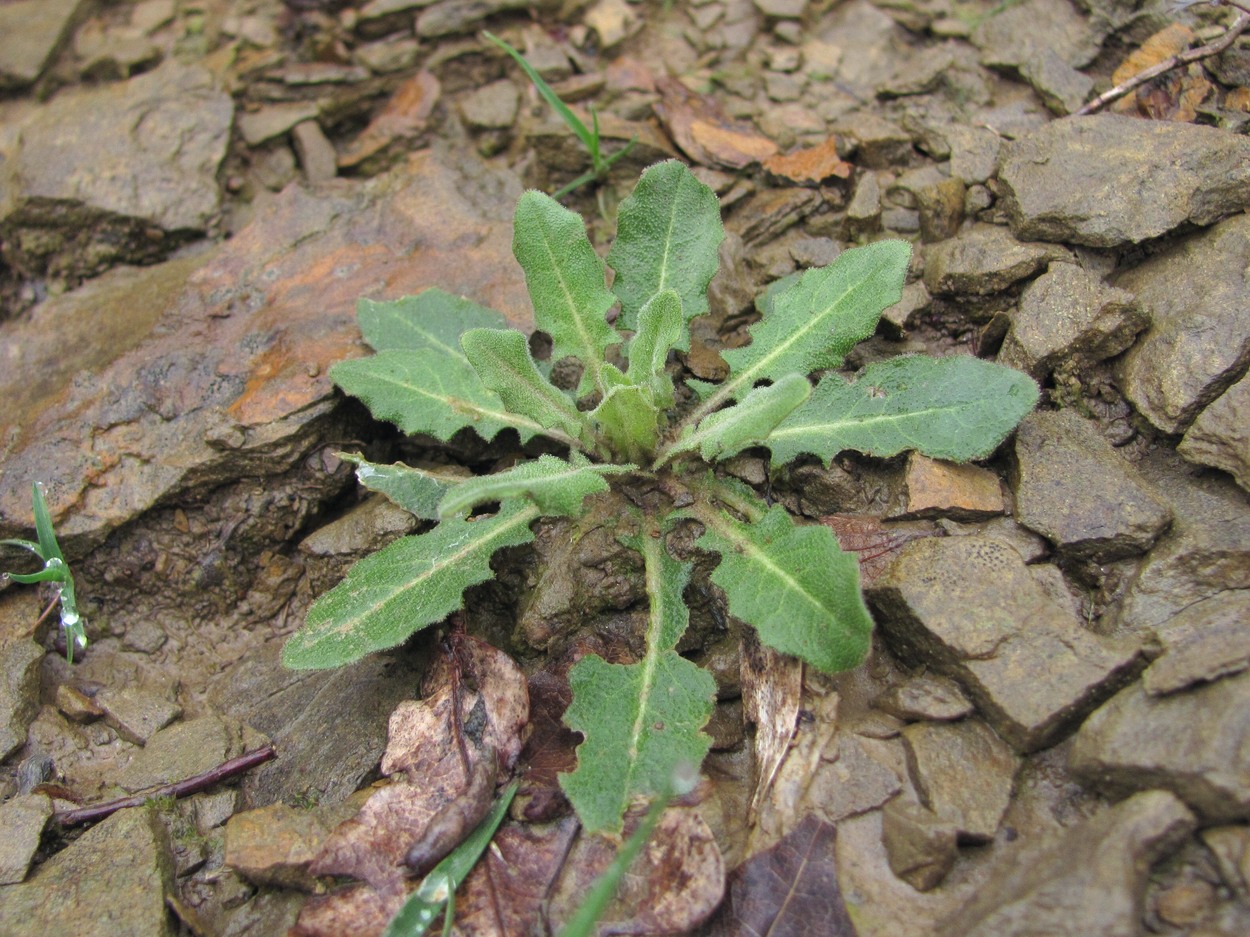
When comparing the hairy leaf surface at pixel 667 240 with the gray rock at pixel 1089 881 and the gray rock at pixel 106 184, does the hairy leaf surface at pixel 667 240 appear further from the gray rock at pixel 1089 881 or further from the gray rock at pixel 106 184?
the gray rock at pixel 106 184

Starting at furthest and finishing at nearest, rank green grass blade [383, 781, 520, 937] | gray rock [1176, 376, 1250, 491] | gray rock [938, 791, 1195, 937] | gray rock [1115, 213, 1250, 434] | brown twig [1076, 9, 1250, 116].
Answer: brown twig [1076, 9, 1250, 116]
gray rock [1115, 213, 1250, 434]
gray rock [1176, 376, 1250, 491]
green grass blade [383, 781, 520, 937]
gray rock [938, 791, 1195, 937]

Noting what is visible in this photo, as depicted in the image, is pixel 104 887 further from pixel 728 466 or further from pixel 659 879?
pixel 728 466

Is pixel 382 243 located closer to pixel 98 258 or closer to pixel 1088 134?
pixel 98 258

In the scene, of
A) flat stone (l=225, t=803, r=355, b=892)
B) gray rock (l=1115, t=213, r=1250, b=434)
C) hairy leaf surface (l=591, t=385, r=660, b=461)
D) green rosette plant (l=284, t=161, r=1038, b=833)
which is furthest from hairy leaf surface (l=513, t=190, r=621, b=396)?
gray rock (l=1115, t=213, r=1250, b=434)

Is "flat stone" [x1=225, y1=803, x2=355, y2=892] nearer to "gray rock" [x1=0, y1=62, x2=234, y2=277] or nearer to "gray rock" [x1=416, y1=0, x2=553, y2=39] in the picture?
"gray rock" [x1=0, y1=62, x2=234, y2=277]

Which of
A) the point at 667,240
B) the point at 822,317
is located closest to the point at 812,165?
the point at 667,240

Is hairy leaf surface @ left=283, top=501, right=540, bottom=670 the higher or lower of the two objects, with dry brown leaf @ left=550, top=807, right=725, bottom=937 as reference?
higher
